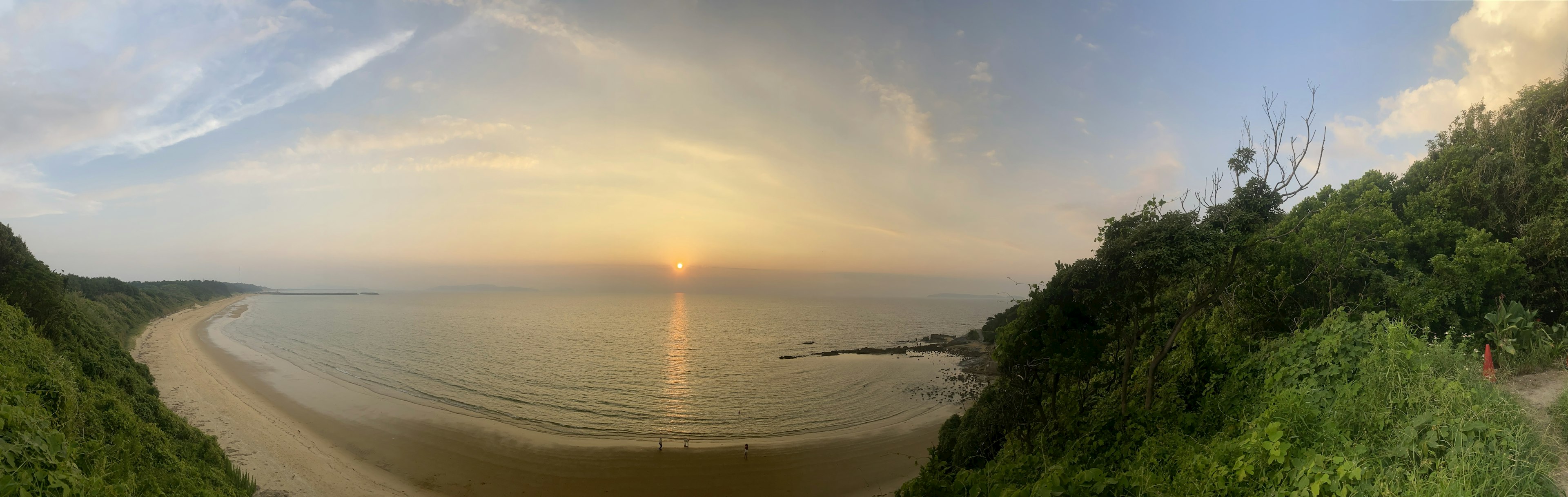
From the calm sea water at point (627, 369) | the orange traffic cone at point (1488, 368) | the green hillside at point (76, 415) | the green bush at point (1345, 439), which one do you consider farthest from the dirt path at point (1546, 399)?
the calm sea water at point (627, 369)

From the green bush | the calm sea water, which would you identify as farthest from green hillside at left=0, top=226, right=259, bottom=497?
the calm sea water

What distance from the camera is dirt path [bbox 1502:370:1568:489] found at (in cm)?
719

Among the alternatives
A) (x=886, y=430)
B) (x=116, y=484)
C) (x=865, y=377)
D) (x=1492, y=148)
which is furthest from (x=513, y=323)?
(x=1492, y=148)

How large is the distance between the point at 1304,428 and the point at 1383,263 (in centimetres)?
1124

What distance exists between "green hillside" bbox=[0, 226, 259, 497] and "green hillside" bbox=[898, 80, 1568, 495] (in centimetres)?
1375

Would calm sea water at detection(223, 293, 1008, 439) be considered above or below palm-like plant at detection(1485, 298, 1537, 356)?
below

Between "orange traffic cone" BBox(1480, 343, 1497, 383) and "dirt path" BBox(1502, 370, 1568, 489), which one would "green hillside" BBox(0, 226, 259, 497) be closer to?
"dirt path" BBox(1502, 370, 1568, 489)

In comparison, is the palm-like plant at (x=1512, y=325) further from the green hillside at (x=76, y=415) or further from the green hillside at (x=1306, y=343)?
the green hillside at (x=76, y=415)

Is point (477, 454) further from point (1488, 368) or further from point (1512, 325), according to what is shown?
point (1512, 325)

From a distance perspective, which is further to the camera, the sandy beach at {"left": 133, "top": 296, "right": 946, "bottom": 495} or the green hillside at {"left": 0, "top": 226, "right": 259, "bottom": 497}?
the sandy beach at {"left": 133, "top": 296, "right": 946, "bottom": 495}

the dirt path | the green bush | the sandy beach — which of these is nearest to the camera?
the green bush

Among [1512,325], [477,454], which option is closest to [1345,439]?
[1512,325]

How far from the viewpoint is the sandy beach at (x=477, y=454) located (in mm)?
22859

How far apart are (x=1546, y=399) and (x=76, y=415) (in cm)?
2856
